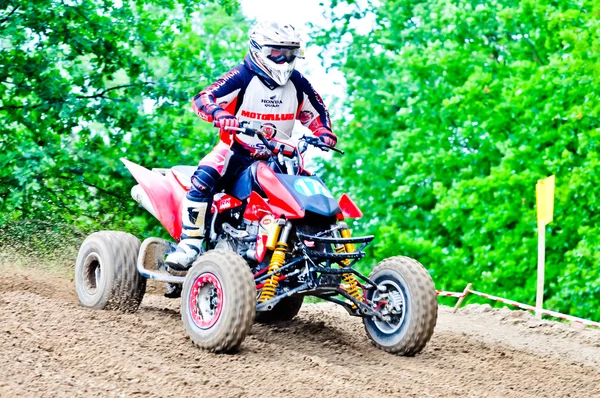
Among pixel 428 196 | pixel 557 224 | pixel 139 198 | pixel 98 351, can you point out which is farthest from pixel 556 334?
pixel 428 196

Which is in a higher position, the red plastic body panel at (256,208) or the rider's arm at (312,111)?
the rider's arm at (312,111)

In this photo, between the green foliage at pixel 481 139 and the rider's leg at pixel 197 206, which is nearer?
the rider's leg at pixel 197 206

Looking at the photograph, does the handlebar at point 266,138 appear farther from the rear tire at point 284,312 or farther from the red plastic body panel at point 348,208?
the rear tire at point 284,312

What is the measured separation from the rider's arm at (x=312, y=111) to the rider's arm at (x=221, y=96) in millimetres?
612

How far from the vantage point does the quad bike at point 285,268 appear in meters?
7.30

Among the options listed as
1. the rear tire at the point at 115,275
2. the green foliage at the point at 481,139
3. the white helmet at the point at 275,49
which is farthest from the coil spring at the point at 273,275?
the green foliage at the point at 481,139

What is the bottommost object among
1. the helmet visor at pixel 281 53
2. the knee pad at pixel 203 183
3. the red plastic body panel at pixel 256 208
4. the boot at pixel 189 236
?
the boot at pixel 189 236

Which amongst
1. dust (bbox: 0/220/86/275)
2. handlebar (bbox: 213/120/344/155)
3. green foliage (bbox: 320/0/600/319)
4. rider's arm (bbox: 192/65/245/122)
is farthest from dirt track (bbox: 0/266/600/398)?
green foliage (bbox: 320/0/600/319)

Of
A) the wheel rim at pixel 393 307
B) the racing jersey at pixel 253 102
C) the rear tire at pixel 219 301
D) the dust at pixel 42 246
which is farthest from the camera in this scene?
the dust at pixel 42 246

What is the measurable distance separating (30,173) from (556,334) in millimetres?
7257

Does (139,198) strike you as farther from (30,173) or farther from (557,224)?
(557,224)

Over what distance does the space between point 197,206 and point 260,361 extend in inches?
66.5

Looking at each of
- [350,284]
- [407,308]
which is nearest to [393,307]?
[407,308]

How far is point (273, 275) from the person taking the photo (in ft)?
25.1
